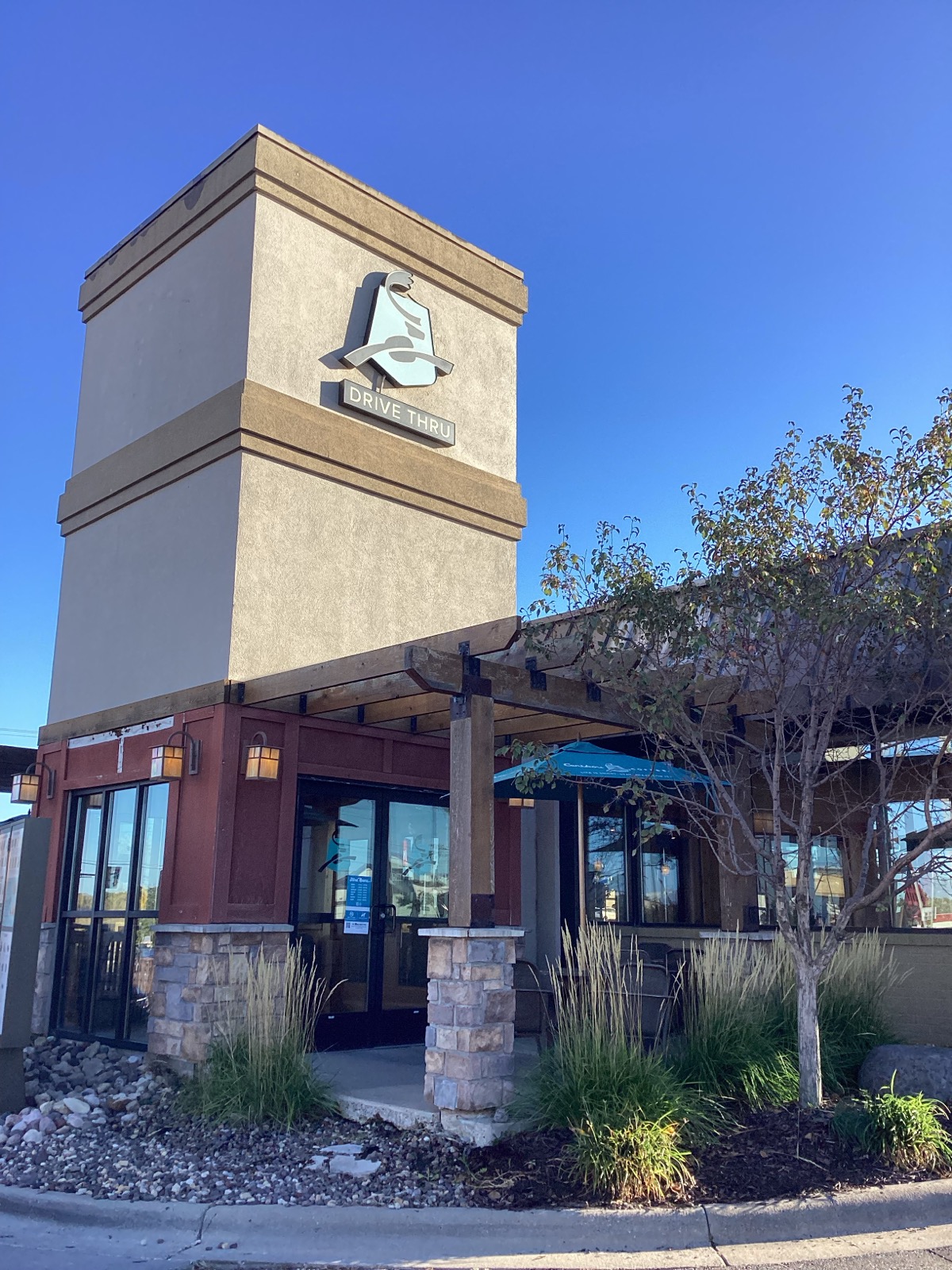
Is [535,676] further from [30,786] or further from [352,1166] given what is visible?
[30,786]

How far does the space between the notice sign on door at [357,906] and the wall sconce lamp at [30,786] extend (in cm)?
353

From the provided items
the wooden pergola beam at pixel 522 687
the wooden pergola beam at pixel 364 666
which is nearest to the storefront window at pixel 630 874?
the wooden pergola beam at pixel 522 687

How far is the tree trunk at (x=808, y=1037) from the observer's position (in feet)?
19.4

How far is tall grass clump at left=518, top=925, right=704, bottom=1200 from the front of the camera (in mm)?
5051

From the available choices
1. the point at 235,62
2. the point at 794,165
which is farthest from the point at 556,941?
the point at 235,62

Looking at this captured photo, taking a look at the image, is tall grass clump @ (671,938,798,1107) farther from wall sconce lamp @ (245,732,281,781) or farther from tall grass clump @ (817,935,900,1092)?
wall sconce lamp @ (245,732,281,781)

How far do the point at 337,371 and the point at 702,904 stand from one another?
6494 mm

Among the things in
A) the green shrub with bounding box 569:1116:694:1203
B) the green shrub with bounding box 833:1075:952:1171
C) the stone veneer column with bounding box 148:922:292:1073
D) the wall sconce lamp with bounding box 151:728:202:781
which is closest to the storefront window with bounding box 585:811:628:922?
the stone veneer column with bounding box 148:922:292:1073

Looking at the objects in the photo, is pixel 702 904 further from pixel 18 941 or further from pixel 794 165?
pixel 794 165

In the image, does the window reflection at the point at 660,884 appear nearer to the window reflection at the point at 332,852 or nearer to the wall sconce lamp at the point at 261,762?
the window reflection at the point at 332,852

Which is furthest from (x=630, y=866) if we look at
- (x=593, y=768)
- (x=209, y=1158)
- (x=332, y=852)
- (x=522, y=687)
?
(x=209, y=1158)

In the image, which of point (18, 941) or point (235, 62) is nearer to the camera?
point (18, 941)

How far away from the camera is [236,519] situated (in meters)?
9.24

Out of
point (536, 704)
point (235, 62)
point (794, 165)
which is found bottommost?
point (536, 704)
